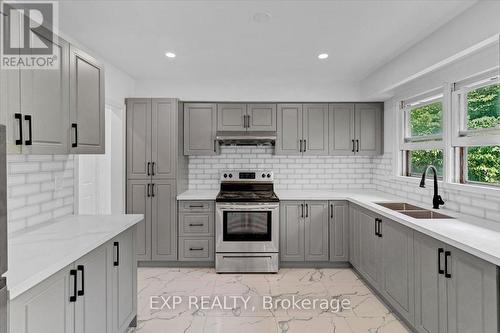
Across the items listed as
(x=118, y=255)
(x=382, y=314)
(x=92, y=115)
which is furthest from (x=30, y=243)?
(x=382, y=314)

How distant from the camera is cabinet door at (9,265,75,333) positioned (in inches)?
52.0

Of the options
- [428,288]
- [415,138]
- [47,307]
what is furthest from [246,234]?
[47,307]

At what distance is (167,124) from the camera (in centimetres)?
412

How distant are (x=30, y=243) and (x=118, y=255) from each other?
21.7 inches

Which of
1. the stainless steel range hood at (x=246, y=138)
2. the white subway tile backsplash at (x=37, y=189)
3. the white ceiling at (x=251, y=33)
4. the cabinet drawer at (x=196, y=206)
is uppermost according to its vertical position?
the white ceiling at (x=251, y=33)

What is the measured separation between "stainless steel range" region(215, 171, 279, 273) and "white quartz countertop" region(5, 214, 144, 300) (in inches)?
59.5

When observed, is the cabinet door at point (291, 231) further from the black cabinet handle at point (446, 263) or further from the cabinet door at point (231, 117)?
the black cabinet handle at point (446, 263)

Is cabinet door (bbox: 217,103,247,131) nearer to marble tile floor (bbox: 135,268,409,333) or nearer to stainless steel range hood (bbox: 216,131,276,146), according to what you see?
stainless steel range hood (bbox: 216,131,276,146)

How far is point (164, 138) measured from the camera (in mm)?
4113

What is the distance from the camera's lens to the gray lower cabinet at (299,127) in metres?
4.38

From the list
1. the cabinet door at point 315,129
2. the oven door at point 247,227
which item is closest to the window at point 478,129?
the cabinet door at point 315,129

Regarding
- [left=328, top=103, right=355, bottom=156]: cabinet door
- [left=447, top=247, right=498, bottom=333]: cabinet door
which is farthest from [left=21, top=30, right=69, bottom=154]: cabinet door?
[left=328, top=103, right=355, bottom=156]: cabinet door

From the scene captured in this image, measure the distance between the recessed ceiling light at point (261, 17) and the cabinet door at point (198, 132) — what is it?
2019mm

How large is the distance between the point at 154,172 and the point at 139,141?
0.45 m
